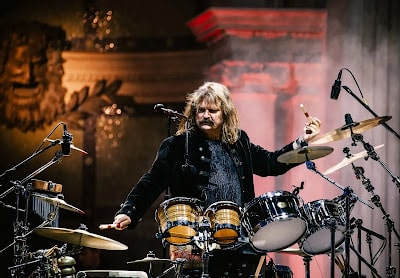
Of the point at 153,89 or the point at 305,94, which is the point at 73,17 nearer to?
the point at 153,89

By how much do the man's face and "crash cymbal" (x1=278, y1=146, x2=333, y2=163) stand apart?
51cm

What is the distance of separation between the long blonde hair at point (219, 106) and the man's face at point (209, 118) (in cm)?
4

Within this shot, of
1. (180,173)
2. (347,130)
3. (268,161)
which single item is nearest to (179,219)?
(180,173)

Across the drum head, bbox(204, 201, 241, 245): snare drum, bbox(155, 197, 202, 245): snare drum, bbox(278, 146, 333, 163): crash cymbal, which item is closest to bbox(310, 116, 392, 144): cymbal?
bbox(278, 146, 333, 163): crash cymbal

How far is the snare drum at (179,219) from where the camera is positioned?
14.9ft

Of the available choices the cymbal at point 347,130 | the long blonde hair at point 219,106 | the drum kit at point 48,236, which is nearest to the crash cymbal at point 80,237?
the drum kit at point 48,236

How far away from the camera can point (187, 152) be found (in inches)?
195

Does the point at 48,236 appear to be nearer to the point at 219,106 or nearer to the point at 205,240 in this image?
the point at 205,240

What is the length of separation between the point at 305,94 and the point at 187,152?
2.75m

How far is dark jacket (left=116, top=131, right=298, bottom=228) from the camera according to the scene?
16.5 ft

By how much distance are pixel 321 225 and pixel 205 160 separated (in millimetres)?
901

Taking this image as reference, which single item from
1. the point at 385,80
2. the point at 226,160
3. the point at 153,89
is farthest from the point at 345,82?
the point at 226,160

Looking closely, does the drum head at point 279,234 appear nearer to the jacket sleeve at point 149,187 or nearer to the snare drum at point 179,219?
the snare drum at point 179,219

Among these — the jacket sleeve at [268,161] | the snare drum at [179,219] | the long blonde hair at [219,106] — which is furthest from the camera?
the jacket sleeve at [268,161]
